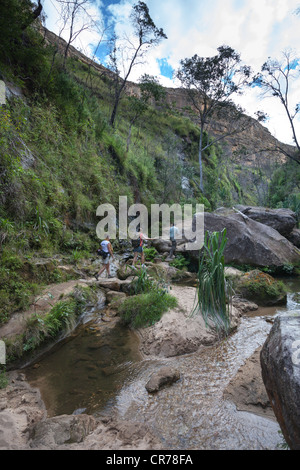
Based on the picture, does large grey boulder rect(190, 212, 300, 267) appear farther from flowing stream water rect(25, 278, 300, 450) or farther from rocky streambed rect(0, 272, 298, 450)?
rocky streambed rect(0, 272, 298, 450)

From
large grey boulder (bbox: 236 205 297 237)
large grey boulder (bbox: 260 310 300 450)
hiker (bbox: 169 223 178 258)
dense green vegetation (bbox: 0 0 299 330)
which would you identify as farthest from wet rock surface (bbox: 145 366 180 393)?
large grey boulder (bbox: 236 205 297 237)

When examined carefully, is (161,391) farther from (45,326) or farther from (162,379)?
(45,326)

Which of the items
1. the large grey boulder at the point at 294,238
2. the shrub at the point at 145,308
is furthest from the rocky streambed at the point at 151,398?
the large grey boulder at the point at 294,238

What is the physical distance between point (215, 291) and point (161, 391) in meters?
1.95

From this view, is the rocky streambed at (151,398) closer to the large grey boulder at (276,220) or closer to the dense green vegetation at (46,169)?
the dense green vegetation at (46,169)

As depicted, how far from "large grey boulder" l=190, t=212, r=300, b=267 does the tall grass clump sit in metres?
5.11

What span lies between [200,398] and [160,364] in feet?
3.11

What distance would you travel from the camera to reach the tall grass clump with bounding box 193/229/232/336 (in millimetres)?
4246

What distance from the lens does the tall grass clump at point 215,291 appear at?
167 inches

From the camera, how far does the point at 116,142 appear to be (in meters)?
13.8

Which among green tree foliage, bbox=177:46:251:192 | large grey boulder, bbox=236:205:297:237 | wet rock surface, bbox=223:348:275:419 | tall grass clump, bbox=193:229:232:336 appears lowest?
wet rock surface, bbox=223:348:275:419

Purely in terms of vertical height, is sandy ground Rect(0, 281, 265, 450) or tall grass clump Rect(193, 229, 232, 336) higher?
tall grass clump Rect(193, 229, 232, 336)

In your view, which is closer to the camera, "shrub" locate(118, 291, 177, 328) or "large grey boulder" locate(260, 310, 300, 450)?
"large grey boulder" locate(260, 310, 300, 450)

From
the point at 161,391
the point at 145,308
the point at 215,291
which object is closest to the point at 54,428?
the point at 161,391
